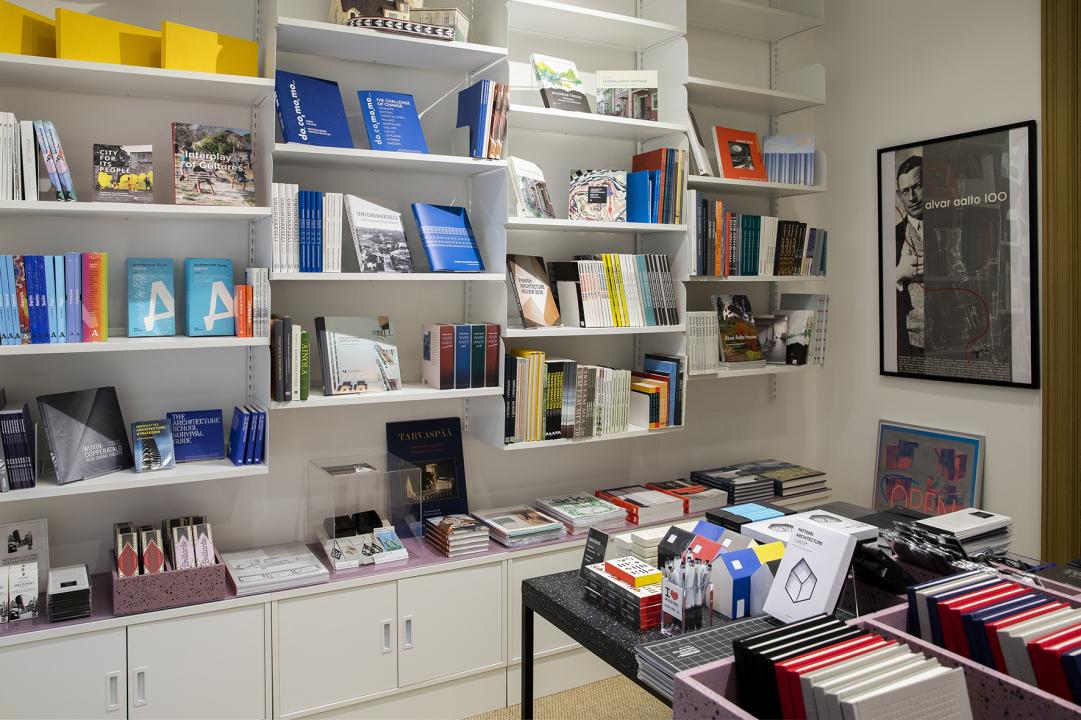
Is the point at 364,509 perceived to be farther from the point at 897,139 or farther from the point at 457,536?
the point at 897,139

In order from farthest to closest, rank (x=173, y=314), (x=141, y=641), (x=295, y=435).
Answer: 1. (x=295, y=435)
2. (x=173, y=314)
3. (x=141, y=641)

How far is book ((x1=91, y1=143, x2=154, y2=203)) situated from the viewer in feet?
7.52

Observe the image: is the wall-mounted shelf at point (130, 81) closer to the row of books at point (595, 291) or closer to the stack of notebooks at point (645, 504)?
the row of books at point (595, 291)

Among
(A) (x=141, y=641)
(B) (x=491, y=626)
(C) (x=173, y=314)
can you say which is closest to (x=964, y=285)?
(B) (x=491, y=626)

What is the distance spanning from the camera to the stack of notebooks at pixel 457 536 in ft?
9.12

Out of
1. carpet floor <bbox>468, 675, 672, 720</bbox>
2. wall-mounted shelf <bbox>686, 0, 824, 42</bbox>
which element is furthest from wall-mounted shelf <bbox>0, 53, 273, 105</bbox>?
carpet floor <bbox>468, 675, 672, 720</bbox>

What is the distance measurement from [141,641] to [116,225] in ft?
4.11

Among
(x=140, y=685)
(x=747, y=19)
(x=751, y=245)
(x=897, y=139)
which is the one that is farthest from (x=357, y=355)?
(x=897, y=139)

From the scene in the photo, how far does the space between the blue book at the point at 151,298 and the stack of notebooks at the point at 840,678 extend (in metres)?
1.91

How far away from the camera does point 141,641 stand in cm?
230

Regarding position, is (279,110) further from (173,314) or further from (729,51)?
(729,51)

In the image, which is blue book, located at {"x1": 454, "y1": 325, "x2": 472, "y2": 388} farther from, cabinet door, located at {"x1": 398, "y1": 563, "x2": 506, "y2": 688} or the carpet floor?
the carpet floor

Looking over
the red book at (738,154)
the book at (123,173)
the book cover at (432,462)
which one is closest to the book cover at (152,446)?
the book at (123,173)

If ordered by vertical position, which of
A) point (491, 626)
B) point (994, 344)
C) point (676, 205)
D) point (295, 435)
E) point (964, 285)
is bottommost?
point (491, 626)
